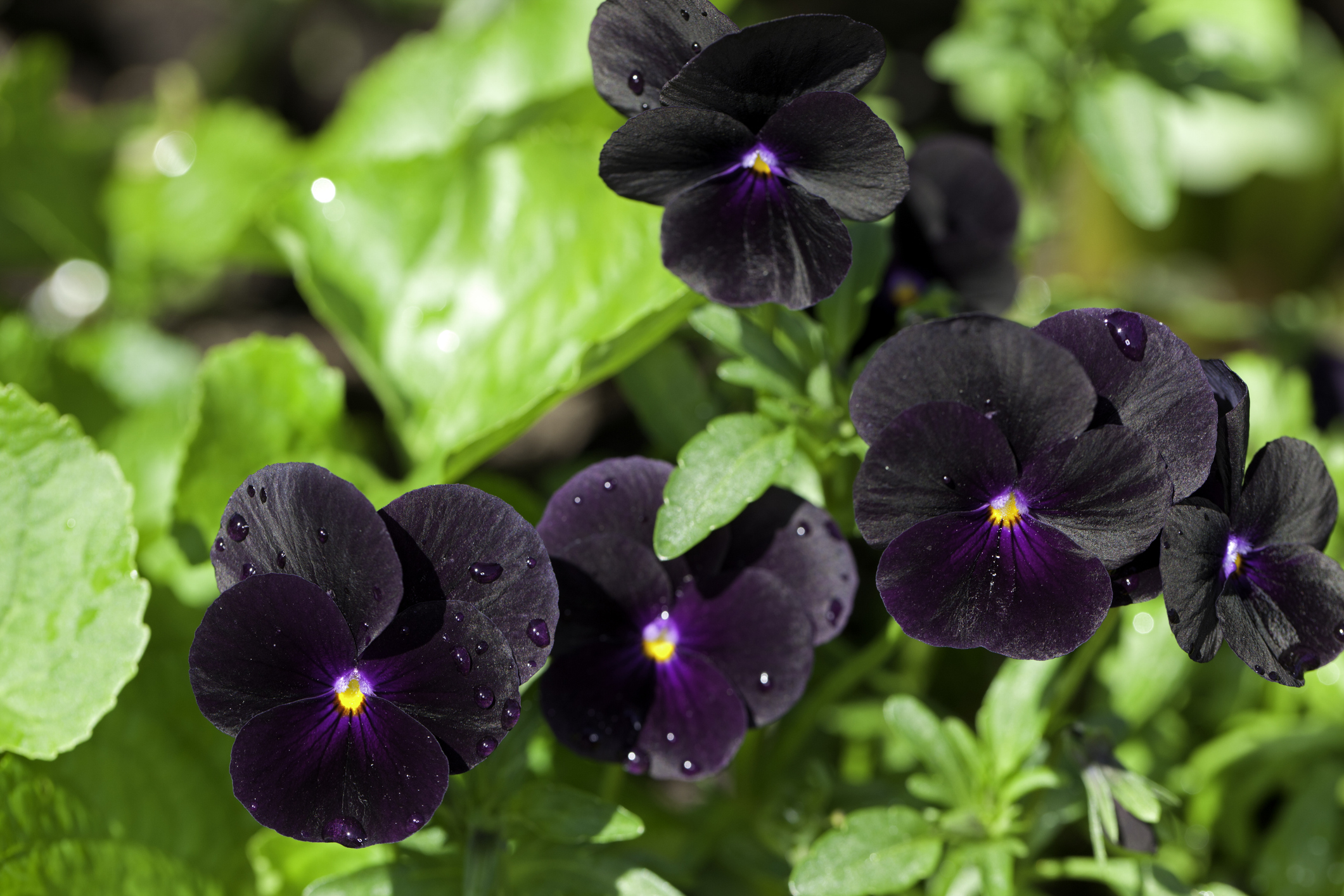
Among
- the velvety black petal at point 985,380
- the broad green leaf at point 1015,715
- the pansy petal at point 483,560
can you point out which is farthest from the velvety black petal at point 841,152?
the broad green leaf at point 1015,715

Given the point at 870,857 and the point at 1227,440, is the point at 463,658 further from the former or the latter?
the point at 1227,440

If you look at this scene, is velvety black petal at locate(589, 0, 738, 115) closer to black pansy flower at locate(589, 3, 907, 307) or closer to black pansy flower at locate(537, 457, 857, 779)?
black pansy flower at locate(589, 3, 907, 307)

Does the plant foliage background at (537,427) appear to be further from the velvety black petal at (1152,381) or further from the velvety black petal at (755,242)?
the velvety black petal at (1152,381)

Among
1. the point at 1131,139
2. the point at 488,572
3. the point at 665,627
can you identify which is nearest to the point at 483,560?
the point at 488,572

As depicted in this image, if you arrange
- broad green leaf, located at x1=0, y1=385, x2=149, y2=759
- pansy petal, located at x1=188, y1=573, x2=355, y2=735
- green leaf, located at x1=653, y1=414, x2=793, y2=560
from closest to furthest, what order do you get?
1. pansy petal, located at x1=188, y1=573, x2=355, y2=735
2. green leaf, located at x1=653, y1=414, x2=793, y2=560
3. broad green leaf, located at x1=0, y1=385, x2=149, y2=759

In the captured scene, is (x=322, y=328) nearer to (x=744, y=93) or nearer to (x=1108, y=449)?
(x=744, y=93)

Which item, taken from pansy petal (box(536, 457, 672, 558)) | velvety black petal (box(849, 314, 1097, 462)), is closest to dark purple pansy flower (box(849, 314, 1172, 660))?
velvety black petal (box(849, 314, 1097, 462))
